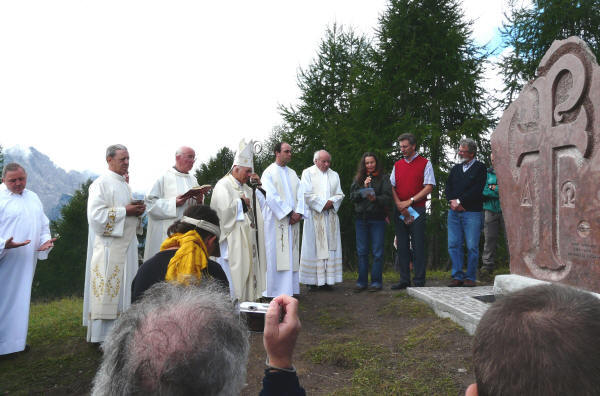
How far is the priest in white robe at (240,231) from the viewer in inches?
219

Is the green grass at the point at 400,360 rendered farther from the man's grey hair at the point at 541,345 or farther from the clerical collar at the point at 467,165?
the man's grey hair at the point at 541,345

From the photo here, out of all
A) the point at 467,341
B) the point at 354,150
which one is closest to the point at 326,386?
the point at 467,341

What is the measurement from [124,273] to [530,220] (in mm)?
4329

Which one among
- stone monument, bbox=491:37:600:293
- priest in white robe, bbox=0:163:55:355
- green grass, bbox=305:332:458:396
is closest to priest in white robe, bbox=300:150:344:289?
green grass, bbox=305:332:458:396

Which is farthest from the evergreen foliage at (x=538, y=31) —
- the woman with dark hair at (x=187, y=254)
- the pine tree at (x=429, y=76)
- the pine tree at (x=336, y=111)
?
the woman with dark hair at (x=187, y=254)

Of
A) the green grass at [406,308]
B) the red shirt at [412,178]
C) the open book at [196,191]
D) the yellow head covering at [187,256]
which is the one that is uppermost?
the red shirt at [412,178]

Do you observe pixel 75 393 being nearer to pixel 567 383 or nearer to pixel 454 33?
pixel 567 383

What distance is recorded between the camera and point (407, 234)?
6.71 metres

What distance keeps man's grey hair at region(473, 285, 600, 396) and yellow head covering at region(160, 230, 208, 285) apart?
1.96 meters

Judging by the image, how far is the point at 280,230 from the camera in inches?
264

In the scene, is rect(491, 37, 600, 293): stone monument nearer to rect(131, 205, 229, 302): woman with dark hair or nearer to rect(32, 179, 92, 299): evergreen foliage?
rect(131, 205, 229, 302): woman with dark hair

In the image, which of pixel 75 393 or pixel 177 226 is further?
pixel 75 393

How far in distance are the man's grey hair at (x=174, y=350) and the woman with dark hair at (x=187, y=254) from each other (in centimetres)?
155

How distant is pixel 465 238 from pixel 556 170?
206 centimetres
